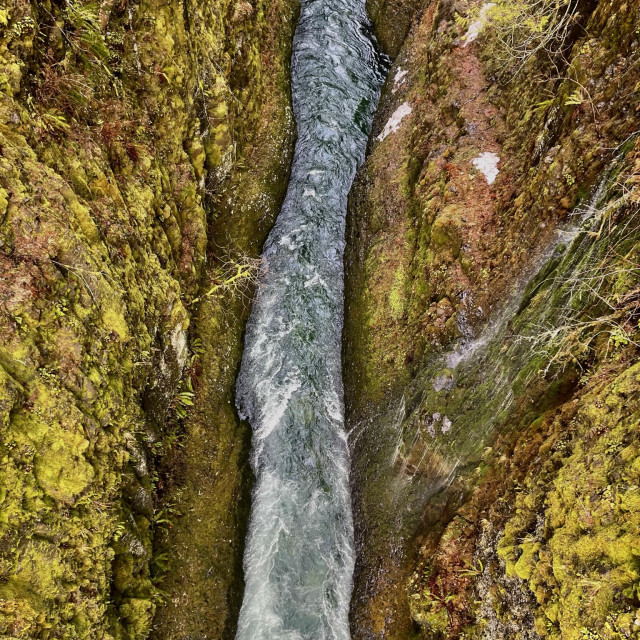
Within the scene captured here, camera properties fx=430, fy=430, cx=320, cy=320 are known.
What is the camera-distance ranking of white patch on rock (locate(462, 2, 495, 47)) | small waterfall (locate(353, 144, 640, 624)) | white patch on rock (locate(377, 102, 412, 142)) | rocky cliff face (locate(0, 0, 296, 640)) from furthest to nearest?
white patch on rock (locate(377, 102, 412, 142)) < white patch on rock (locate(462, 2, 495, 47)) < small waterfall (locate(353, 144, 640, 624)) < rocky cliff face (locate(0, 0, 296, 640))

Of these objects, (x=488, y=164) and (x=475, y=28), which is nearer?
(x=488, y=164)

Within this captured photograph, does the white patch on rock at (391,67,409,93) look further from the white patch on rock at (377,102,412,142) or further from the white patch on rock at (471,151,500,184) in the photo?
the white patch on rock at (471,151,500,184)

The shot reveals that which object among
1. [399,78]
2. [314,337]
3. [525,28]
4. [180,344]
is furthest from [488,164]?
[180,344]

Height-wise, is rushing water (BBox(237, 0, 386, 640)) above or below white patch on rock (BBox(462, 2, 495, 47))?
below

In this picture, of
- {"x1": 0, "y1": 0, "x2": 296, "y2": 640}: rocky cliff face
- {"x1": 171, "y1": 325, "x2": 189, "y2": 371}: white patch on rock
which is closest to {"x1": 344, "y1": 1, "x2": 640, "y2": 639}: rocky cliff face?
{"x1": 0, "y1": 0, "x2": 296, "y2": 640}: rocky cliff face

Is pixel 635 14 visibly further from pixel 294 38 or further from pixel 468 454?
pixel 294 38

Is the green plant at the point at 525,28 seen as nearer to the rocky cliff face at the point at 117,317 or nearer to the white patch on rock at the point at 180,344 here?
the rocky cliff face at the point at 117,317

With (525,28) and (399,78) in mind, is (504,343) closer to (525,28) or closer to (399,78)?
(525,28)
